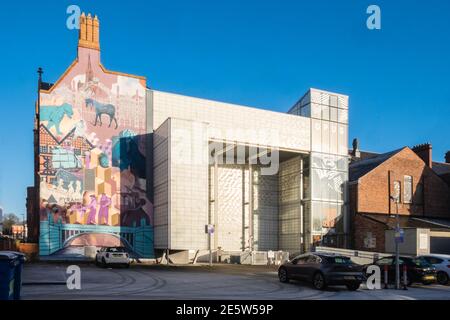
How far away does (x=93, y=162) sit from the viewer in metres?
36.4

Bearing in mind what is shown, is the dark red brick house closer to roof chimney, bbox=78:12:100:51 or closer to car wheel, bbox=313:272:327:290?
car wheel, bbox=313:272:327:290

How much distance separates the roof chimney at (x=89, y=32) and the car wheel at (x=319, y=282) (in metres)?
27.8

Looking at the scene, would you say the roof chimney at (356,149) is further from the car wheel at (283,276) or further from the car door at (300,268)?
the car door at (300,268)

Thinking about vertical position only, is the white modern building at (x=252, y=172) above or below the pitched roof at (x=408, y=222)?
above

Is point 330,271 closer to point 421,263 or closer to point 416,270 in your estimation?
point 416,270

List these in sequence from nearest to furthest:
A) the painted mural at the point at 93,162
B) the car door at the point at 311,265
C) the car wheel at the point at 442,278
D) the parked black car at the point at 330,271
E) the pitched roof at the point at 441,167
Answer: the parked black car at the point at 330,271
the car door at the point at 311,265
the car wheel at the point at 442,278
the painted mural at the point at 93,162
the pitched roof at the point at 441,167

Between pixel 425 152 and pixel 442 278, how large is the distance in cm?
2935

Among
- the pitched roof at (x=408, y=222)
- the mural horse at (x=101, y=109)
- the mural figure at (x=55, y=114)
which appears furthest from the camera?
the pitched roof at (x=408, y=222)

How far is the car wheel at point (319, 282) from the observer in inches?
704

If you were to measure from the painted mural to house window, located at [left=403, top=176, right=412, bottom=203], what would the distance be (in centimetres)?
2440

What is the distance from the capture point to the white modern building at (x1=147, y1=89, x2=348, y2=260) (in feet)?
118

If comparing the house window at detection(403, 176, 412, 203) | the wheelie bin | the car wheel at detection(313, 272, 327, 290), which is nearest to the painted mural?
the car wheel at detection(313, 272, 327, 290)

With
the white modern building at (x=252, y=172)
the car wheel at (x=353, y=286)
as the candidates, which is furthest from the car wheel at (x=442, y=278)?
the white modern building at (x=252, y=172)
